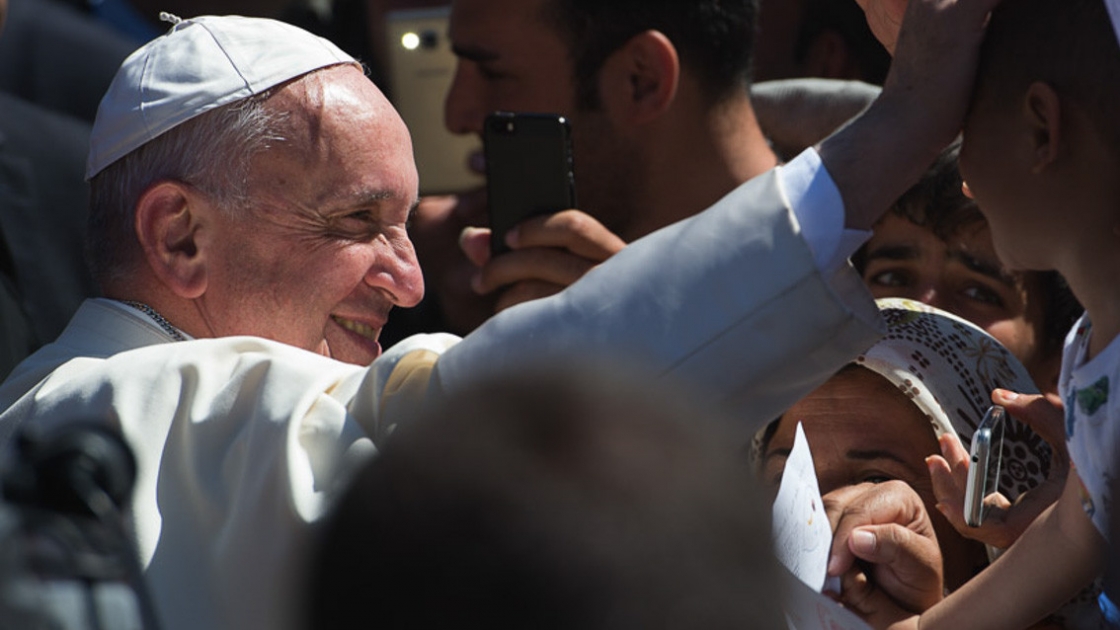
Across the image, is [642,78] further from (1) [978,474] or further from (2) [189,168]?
(1) [978,474]

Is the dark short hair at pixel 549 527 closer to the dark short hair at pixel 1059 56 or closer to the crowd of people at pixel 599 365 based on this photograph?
the crowd of people at pixel 599 365

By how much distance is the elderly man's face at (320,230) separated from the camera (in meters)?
2.74

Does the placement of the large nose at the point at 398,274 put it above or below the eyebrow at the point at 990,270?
above

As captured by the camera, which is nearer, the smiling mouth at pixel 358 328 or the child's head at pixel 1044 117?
the child's head at pixel 1044 117

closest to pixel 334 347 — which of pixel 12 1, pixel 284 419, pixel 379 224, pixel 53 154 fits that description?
pixel 379 224

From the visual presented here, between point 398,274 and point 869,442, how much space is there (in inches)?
36.0

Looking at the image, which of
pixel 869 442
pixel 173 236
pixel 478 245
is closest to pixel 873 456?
pixel 869 442

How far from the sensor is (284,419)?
2287 mm

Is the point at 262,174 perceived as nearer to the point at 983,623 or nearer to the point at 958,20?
the point at 958,20

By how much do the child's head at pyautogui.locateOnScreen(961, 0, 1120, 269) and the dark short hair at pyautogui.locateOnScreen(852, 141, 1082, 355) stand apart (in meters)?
1.41

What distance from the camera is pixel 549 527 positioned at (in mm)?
1315

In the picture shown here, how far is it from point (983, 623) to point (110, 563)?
4.84 feet

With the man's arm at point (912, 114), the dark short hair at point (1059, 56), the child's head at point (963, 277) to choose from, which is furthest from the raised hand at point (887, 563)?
the child's head at point (963, 277)

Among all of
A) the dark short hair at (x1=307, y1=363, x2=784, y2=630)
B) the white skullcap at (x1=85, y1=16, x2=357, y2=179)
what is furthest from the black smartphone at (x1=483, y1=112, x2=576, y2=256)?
the dark short hair at (x1=307, y1=363, x2=784, y2=630)
